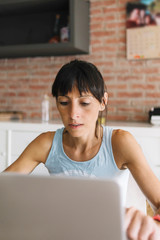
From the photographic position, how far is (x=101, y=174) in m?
1.30

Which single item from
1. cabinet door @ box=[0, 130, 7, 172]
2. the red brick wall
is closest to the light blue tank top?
cabinet door @ box=[0, 130, 7, 172]

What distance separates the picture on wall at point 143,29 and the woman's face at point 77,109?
1.71 meters

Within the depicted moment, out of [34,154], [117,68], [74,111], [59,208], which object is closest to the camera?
[59,208]

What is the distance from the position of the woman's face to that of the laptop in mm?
642

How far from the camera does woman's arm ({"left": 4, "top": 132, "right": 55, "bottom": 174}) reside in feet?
4.38

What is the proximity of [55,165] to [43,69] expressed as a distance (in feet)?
6.43

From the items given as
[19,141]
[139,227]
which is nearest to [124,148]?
[139,227]

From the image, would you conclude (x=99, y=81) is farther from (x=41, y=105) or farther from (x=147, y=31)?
(x=41, y=105)

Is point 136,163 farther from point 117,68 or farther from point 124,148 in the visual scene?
point 117,68

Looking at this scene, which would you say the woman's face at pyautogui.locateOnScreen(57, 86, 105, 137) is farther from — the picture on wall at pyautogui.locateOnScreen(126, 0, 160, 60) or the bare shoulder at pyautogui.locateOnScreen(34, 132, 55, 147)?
the picture on wall at pyautogui.locateOnScreen(126, 0, 160, 60)

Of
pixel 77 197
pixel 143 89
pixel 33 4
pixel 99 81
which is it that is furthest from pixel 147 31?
pixel 77 197

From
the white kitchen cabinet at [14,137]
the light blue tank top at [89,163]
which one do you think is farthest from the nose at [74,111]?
the white kitchen cabinet at [14,137]

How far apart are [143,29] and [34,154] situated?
6.17ft

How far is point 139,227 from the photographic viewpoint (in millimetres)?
645
